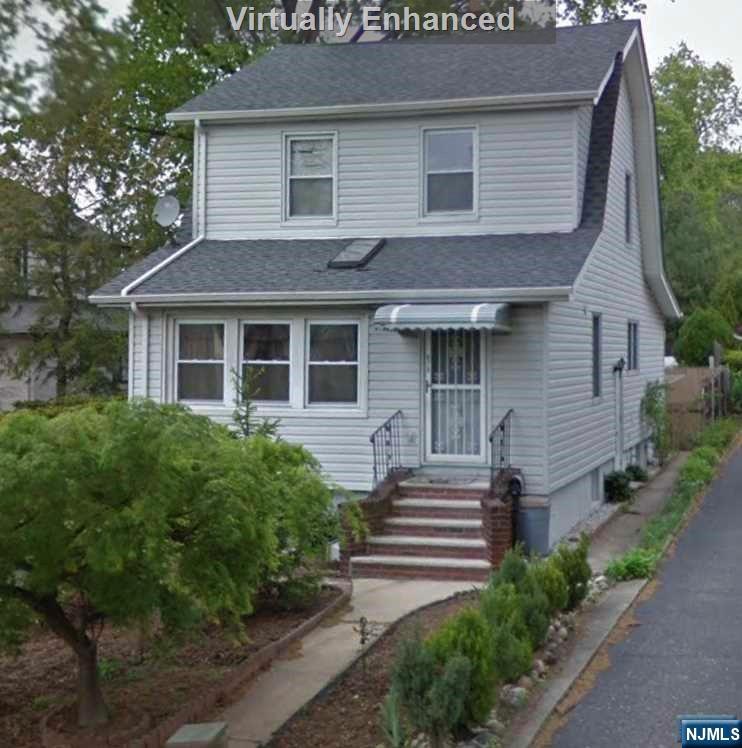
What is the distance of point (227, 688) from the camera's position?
7.28 metres

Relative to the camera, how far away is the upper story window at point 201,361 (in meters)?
14.3

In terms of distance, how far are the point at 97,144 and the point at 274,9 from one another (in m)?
5.77

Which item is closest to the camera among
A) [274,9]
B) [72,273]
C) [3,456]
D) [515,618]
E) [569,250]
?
[3,456]

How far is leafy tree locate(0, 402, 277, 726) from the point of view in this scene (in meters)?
5.57

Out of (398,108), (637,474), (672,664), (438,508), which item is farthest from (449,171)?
(672,664)

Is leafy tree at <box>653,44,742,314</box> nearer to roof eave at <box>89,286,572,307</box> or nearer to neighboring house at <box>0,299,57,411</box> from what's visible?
neighboring house at <box>0,299,57,411</box>

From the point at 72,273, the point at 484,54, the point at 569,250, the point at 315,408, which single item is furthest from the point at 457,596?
the point at 72,273

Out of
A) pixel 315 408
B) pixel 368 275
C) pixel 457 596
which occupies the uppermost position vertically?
pixel 368 275

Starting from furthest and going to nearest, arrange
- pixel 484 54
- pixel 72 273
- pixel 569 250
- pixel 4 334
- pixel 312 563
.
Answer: pixel 4 334 → pixel 72 273 → pixel 484 54 → pixel 569 250 → pixel 312 563

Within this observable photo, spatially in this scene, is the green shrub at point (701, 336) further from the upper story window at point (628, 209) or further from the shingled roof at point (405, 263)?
Result: the shingled roof at point (405, 263)

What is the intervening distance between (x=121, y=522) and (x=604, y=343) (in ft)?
39.6

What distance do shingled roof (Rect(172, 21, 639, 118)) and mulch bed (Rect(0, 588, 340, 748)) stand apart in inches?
329

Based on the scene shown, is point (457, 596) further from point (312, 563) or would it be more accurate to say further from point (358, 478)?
point (358, 478)

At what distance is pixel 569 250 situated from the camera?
527 inches
